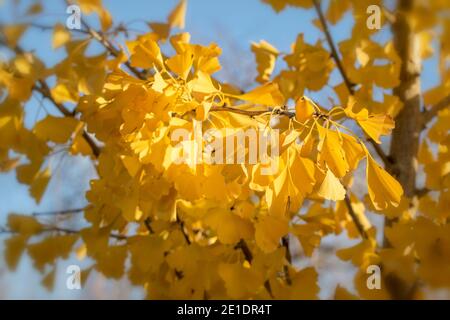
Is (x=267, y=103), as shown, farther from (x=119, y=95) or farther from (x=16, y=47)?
(x=16, y=47)

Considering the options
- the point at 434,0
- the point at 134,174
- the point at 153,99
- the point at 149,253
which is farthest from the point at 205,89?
the point at 434,0

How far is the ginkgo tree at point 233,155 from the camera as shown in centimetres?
66

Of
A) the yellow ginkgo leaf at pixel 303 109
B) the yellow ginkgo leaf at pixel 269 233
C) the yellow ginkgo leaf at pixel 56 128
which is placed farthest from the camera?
the yellow ginkgo leaf at pixel 56 128

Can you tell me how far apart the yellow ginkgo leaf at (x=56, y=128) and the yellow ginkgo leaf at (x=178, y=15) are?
0.32m

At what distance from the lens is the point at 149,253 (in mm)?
983

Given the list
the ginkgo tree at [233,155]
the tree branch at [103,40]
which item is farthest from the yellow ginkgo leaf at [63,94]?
the tree branch at [103,40]

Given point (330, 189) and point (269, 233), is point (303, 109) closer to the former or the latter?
point (330, 189)

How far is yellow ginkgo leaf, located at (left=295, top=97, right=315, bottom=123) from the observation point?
0.62m

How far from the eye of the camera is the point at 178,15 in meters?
1.17

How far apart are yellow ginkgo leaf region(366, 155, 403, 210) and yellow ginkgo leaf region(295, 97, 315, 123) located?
0.38 feet

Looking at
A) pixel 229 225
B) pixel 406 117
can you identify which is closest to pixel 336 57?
pixel 406 117

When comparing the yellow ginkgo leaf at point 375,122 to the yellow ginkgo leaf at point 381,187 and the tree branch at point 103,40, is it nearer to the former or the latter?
the yellow ginkgo leaf at point 381,187

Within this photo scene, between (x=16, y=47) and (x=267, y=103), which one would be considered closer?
(x=267, y=103)
